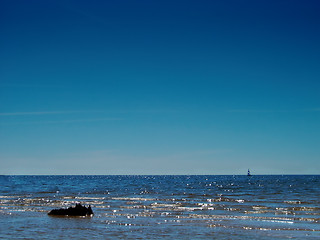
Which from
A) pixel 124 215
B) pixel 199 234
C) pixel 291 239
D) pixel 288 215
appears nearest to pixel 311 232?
pixel 291 239

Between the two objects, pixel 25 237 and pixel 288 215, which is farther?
pixel 288 215

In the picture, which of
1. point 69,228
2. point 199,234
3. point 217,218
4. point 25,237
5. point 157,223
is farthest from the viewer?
point 217,218

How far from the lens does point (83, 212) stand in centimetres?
2752

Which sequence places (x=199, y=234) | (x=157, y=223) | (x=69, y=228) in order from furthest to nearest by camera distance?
(x=157, y=223) < (x=69, y=228) < (x=199, y=234)

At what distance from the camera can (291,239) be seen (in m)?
18.3

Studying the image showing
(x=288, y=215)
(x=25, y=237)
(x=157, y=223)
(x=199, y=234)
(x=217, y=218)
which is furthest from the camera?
(x=288, y=215)

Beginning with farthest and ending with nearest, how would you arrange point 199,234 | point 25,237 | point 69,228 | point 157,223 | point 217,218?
point 217,218 < point 157,223 < point 69,228 < point 199,234 < point 25,237

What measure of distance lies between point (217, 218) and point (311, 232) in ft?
24.2

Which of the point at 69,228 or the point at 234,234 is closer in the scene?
the point at 234,234

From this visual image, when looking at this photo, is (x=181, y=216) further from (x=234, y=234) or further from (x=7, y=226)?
(x=7, y=226)

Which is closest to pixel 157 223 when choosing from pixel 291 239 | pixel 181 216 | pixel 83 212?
pixel 181 216

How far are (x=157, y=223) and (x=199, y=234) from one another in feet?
15.6

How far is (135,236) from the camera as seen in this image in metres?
18.8

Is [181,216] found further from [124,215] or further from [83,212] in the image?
[83,212]
